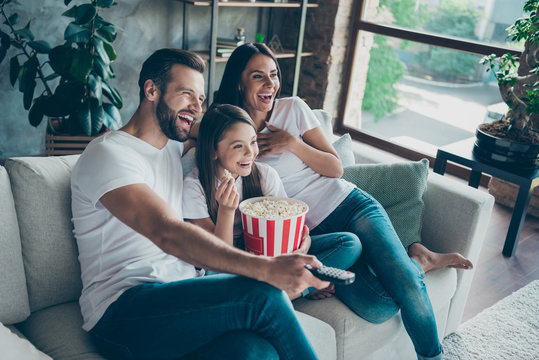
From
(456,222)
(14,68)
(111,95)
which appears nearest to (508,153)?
(456,222)

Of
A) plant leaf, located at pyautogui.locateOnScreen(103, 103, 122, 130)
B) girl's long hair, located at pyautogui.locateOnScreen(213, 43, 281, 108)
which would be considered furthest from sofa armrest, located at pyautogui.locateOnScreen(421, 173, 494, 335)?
plant leaf, located at pyautogui.locateOnScreen(103, 103, 122, 130)

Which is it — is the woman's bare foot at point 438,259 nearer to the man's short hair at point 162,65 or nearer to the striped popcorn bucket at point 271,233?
the striped popcorn bucket at point 271,233

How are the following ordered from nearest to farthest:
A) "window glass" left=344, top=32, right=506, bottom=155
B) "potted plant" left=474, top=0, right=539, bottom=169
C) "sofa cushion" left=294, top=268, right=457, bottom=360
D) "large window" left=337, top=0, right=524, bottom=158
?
"sofa cushion" left=294, top=268, right=457, bottom=360 < "potted plant" left=474, top=0, right=539, bottom=169 < "large window" left=337, top=0, right=524, bottom=158 < "window glass" left=344, top=32, right=506, bottom=155

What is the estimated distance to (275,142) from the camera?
1.92 metres

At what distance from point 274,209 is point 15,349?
0.78 m

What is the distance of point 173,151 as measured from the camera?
A: 64.9 inches

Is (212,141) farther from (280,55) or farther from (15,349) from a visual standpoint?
(280,55)

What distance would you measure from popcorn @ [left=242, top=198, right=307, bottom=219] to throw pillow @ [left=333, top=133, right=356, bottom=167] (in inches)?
25.0

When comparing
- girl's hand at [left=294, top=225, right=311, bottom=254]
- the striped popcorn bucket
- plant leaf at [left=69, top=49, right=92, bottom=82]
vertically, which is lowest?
girl's hand at [left=294, top=225, right=311, bottom=254]

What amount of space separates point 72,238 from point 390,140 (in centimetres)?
358

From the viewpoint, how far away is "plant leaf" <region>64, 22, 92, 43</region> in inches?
113

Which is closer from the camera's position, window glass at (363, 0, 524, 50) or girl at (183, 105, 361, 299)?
girl at (183, 105, 361, 299)

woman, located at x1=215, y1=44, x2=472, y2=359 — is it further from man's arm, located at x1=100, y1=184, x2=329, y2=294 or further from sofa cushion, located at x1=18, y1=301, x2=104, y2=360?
sofa cushion, located at x1=18, y1=301, x2=104, y2=360

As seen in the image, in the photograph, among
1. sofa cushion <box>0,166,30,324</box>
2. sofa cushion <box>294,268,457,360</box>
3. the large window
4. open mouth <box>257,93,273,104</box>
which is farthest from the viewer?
the large window
